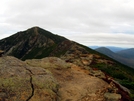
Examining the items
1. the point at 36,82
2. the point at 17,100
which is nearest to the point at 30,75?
the point at 36,82

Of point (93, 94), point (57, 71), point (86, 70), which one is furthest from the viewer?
point (86, 70)

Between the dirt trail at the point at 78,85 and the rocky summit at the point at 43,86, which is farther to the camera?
the dirt trail at the point at 78,85

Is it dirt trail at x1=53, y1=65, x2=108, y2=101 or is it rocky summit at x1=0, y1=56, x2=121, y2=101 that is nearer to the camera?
rocky summit at x1=0, y1=56, x2=121, y2=101

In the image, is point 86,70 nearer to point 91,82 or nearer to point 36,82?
point 91,82

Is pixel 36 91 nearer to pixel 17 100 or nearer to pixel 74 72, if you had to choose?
pixel 17 100

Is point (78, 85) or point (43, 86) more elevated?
point (43, 86)

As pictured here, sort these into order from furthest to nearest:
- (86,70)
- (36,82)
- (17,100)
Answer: (86,70)
(36,82)
(17,100)

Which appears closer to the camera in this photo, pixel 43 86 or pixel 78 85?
pixel 43 86

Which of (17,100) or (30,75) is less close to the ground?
(30,75)

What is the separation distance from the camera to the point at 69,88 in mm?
21125

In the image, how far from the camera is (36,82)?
1803cm

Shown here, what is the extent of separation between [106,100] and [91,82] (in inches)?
215

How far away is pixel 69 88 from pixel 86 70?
929 centimetres

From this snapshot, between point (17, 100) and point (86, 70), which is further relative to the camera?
point (86, 70)
